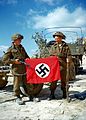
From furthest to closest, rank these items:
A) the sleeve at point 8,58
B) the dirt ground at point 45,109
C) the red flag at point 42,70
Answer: the red flag at point 42,70 < the sleeve at point 8,58 < the dirt ground at point 45,109

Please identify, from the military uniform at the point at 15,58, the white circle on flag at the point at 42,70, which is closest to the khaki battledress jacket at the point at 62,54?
the white circle on flag at the point at 42,70

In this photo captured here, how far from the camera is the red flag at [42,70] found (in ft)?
25.5

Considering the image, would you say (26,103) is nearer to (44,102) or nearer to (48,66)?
(44,102)

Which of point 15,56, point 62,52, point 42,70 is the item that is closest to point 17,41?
point 15,56

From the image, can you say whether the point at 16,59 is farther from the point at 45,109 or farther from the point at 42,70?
the point at 45,109

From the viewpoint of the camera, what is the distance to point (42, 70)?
307 inches

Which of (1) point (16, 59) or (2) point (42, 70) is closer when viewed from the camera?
(1) point (16, 59)

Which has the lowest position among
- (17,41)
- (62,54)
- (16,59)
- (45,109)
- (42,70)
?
(45,109)

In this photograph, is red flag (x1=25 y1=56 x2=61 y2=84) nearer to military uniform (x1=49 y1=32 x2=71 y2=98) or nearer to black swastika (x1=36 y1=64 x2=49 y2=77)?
black swastika (x1=36 y1=64 x2=49 y2=77)

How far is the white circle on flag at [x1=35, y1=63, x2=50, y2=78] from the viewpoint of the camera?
7789mm

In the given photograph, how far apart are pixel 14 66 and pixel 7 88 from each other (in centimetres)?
277

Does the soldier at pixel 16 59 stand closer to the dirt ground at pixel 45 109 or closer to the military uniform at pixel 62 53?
the dirt ground at pixel 45 109

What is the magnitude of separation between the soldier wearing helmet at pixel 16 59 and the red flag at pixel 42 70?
229 millimetres

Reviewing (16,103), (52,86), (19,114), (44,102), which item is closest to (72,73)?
(52,86)
